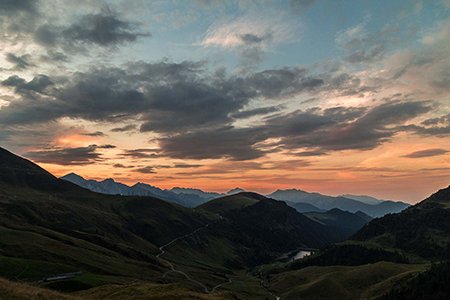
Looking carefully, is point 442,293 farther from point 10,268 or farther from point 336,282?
point 10,268

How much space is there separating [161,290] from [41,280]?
60.0 m

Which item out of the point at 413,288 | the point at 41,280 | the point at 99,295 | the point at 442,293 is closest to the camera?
the point at 99,295

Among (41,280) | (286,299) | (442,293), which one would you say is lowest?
(286,299)

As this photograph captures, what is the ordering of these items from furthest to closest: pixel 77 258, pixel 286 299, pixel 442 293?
pixel 286 299 → pixel 77 258 → pixel 442 293

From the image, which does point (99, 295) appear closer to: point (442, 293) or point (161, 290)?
point (161, 290)

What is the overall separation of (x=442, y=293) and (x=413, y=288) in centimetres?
1443

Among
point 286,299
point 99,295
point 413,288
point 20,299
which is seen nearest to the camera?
point 20,299

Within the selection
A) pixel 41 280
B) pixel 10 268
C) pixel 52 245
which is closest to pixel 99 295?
pixel 41 280

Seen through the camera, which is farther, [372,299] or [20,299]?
[372,299]

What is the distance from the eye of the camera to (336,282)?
187250 millimetres

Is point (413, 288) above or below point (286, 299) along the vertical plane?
above

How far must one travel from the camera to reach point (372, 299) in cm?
14800

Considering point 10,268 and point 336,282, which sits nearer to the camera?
point 10,268

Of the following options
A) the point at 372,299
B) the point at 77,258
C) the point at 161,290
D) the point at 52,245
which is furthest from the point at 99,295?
the point at 372,299
